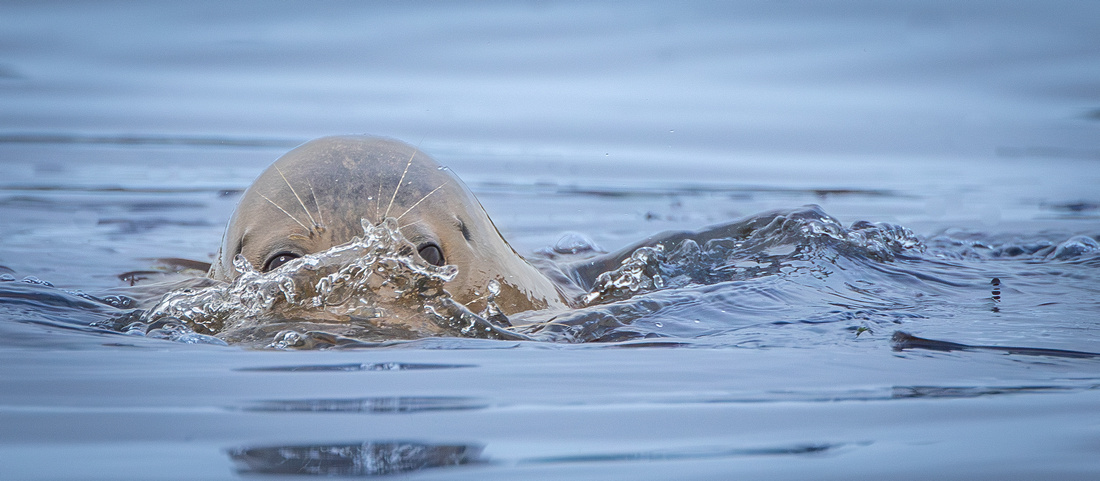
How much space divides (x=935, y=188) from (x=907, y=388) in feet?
20.1

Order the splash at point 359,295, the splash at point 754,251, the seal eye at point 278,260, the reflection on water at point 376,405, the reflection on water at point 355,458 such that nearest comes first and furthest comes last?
the reflection on water at point 355,458 < the reflection on water at point 376,405 < the splash at point 359,295 < the seal eye at point 278,260 < the splash at point 754,251

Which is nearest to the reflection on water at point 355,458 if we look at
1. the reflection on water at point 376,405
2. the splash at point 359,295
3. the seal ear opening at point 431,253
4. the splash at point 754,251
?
the reflection on water at point 376,405

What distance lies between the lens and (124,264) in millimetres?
5320

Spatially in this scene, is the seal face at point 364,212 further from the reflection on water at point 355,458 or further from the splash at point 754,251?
the reflection on water at point 355,458

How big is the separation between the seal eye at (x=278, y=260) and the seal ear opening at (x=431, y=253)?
38 centimetres

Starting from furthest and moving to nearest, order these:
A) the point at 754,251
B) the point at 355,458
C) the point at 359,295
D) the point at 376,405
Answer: the point at 754,251 < the point at 359,295 < the point at 376,405 < the point at 355,458

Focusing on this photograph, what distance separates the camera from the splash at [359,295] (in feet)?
10.1

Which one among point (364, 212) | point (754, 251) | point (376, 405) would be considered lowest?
point (376, 405)

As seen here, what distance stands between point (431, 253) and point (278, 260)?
46 centimetres

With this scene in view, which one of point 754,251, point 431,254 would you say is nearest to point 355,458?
point 431,254

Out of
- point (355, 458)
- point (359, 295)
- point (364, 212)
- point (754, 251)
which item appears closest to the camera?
point (355, 458)

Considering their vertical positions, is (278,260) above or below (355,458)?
above

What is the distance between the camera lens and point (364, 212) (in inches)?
128

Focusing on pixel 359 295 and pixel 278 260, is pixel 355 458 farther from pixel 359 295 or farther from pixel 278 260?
pixel 278 260
